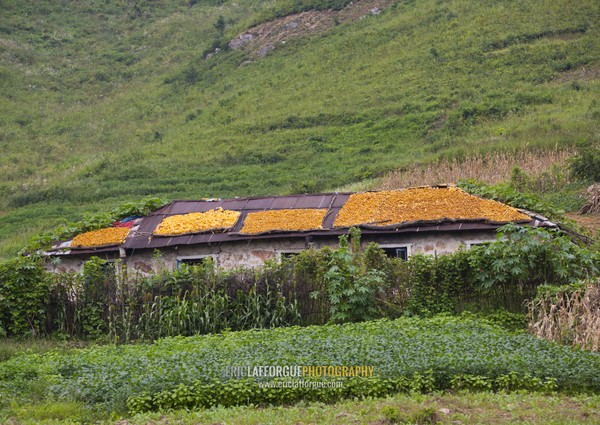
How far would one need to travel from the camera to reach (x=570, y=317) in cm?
1583

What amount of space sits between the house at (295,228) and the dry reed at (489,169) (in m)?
8.54

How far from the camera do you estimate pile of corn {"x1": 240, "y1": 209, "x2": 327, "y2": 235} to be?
21.2 metres

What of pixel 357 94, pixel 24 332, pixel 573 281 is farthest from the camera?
pixel 357 94

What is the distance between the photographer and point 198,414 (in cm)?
1211

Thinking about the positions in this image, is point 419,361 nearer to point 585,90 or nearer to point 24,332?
point 24,332

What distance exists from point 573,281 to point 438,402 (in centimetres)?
663

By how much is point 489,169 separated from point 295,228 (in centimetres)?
1238

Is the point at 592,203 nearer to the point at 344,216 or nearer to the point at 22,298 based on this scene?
the point at 344,216

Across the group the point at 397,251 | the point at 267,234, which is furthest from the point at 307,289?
the point at 397,251

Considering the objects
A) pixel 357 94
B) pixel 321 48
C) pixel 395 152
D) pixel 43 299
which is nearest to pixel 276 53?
pixel 321 48

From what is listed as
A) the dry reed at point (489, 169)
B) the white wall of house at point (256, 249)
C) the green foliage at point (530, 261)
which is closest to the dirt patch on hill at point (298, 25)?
the dry reed at point (489, 169)

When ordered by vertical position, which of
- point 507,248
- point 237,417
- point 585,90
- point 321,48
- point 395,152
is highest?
point 321,48

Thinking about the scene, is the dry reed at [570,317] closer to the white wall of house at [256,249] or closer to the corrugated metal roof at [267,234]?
the corrugated metal roof at [267,234]

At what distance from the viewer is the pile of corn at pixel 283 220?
69.6 ft
